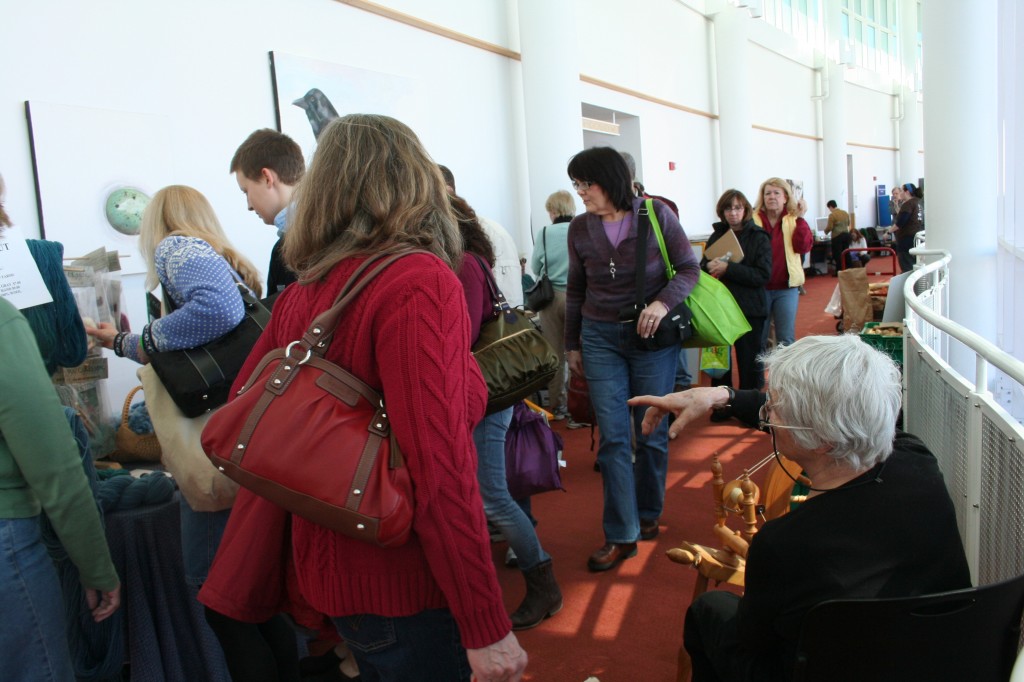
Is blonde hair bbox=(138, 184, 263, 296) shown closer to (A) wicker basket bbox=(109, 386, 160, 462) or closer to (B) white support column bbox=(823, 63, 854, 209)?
(A) wicker basket bbox=(109, 386, 160, 462)

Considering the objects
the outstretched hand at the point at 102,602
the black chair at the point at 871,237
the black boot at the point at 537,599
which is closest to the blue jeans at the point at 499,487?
the black boot at the point at 537,599

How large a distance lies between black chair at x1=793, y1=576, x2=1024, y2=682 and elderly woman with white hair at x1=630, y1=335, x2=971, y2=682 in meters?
0.12

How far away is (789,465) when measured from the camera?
2283 mm

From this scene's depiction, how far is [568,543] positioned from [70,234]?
293 centimetres

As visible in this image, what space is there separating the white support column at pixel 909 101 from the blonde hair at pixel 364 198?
2650 centimetres

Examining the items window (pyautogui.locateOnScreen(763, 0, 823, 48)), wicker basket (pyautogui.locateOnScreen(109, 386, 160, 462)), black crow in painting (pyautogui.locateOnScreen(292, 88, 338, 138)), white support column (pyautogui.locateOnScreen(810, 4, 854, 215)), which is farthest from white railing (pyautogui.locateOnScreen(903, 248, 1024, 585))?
white support column (pyautogui.locateOnScreen(810, 4, 854, 215))

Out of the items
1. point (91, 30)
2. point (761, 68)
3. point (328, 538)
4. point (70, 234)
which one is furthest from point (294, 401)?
point (761, 68)

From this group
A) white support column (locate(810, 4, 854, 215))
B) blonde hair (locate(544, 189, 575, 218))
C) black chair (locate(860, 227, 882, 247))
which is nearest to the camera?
blonde hair (locate(544, 189, 575, 218))

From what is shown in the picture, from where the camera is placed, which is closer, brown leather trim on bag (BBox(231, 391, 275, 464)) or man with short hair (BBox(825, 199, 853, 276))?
brown leather trim on bag (BBox(231, 391, 275, 464))

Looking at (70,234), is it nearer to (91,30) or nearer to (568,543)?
(91,30)

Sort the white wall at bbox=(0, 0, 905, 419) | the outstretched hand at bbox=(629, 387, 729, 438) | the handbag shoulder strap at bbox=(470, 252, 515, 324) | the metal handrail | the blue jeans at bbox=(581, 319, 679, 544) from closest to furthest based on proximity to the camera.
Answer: the metal handrail, the outstretched hand at bbox=(629, 387, 729, 438), the handbag shoulder strap at bbox=(470, 252, 515, 324), the blue jeans at bbox=(581, 319, 679, 544), the white wall at bbox=(0, 0, 905, 419)

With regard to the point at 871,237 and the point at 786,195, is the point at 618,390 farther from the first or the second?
the point at 871,237

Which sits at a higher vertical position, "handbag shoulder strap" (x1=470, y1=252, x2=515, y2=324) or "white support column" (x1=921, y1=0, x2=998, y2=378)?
"white support column" (x1=921, y1=0, x2=998, y2=378)

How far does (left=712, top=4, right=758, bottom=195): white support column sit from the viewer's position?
13.1m
